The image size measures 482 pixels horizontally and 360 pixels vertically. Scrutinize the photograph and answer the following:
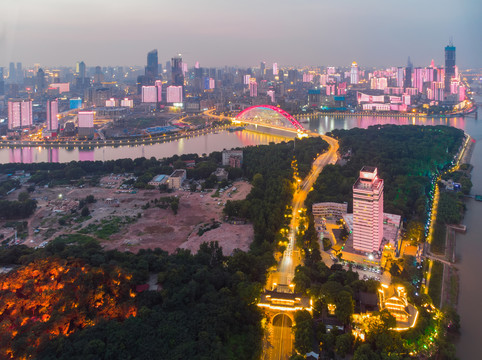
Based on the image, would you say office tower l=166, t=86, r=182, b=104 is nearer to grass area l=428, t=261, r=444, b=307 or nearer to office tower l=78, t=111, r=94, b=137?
office tower l=78, t=111, r=94, b=137

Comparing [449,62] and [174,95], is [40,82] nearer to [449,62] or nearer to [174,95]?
[174,95]

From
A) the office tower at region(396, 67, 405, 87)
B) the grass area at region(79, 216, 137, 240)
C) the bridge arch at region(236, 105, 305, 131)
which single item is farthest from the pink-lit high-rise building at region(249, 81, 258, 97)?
the grass area at region(79, 216, 137, 240)

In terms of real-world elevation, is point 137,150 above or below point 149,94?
below

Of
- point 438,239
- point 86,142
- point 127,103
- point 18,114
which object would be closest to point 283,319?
point 438,239

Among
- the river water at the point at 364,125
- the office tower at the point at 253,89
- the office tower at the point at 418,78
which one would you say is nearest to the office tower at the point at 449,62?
the office tower at the point at 418,78

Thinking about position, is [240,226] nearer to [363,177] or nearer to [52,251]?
[363,177]

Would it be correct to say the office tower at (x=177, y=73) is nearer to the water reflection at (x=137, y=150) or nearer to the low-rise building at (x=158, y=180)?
the water reflection at (x=137, y=150)
